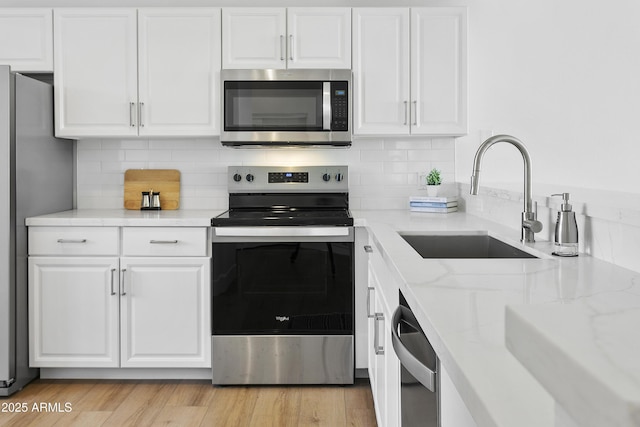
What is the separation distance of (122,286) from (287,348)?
2.94ft

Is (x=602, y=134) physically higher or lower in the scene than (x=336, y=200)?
higher


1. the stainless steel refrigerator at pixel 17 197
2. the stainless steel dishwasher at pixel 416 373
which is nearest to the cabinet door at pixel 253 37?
the stainless steel refrigerator at pixel 17 197

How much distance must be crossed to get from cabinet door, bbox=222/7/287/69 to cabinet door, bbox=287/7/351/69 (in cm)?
5

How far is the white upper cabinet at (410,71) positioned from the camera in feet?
10.5

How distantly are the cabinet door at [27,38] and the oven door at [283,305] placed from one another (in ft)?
4.67

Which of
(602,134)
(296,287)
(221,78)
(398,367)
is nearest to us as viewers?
(398,367)

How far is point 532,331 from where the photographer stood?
413 millimetres

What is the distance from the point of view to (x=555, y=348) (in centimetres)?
38

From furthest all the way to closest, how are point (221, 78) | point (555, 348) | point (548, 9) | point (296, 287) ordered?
point (221, 78), point (296, 287), point (548, 9), point (555, 348)

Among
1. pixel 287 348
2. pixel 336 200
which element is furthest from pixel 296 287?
pixel 336 200

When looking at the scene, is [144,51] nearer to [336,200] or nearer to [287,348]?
[336,200]

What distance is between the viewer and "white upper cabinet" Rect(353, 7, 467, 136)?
3.21 m

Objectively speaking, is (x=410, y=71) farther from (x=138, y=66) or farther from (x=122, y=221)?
(x=122, y=221)

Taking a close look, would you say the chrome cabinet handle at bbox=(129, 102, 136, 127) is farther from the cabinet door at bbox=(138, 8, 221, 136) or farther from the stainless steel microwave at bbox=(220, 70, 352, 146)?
the stainless steel microwave at bbox=(220, 70, 352, 146)
